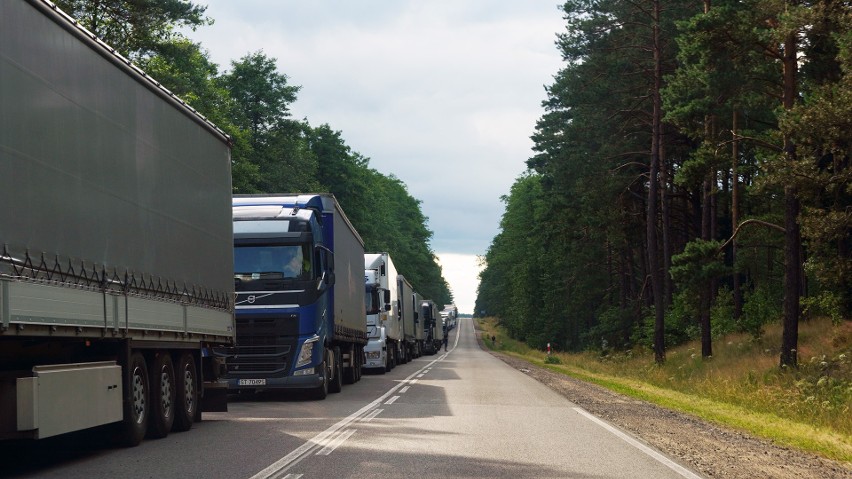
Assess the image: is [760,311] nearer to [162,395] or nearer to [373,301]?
[373,301]

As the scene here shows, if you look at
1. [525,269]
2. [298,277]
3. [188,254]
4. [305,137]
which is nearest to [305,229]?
[298,277]

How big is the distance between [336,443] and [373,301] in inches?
860

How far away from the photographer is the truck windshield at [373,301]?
34.0 m

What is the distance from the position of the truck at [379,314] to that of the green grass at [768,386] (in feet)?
22.7

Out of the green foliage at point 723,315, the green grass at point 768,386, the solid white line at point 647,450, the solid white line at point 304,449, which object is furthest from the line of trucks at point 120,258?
the green foliage at point 723,315

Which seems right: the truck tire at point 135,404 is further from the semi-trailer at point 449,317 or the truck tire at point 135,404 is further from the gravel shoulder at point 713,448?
the semi-trailer at point 449,317

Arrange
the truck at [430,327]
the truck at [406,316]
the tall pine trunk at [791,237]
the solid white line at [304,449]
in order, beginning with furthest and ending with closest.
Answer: the truck at [430,327] → the truck at [406,316] → the tall pine trunk at [791,237] → the solid white line at [304,449]

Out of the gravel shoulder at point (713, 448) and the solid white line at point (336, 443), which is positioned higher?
the solid white line at point (336, 443)

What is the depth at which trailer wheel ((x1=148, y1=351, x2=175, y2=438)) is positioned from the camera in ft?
42.7

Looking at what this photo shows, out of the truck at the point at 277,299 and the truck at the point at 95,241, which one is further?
the truck at the point at 277,299

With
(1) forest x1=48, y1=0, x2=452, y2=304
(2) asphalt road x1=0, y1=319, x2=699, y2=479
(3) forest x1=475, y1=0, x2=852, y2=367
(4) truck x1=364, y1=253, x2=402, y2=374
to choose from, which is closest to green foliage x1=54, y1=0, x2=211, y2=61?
(1) forest x1=48, y1=0, x2=452, y2=304

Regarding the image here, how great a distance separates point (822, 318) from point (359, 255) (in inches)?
598

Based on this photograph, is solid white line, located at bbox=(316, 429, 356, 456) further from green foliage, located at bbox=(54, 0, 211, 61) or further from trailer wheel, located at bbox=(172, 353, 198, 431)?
green foliage, located at bbox=(54, 0, 211, 61)

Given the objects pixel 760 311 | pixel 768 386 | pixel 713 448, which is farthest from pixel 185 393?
pixel 760 311
